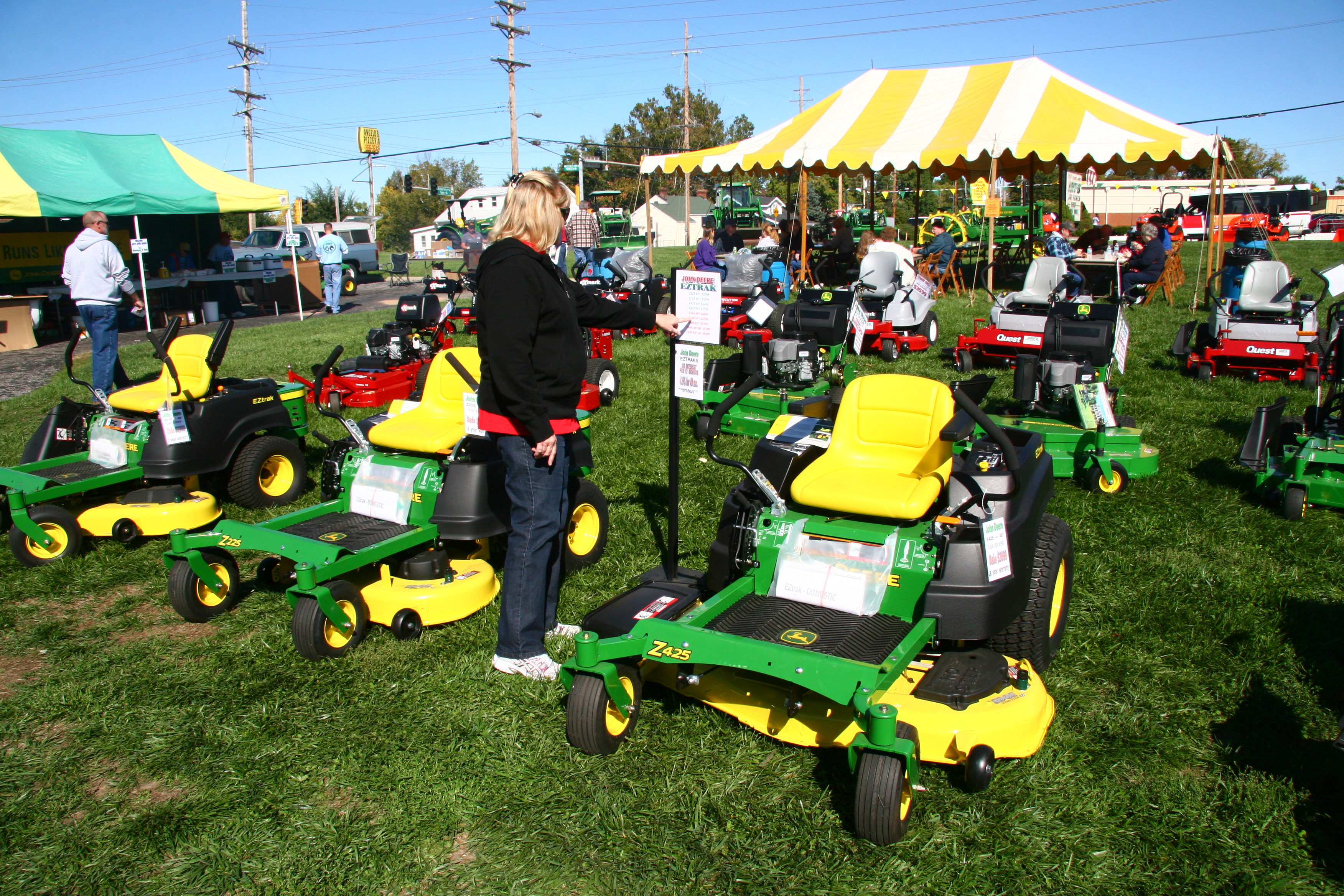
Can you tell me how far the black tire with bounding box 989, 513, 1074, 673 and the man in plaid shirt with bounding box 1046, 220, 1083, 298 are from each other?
639cm

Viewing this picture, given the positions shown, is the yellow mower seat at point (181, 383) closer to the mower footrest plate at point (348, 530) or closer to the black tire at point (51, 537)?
the black tire at point (51, 537)

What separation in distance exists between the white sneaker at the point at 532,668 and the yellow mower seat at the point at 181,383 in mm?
3466

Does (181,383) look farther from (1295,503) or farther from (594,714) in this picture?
(1295,503)

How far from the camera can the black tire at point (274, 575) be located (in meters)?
4.98

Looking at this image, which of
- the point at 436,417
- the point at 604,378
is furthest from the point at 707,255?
the point at 436,417

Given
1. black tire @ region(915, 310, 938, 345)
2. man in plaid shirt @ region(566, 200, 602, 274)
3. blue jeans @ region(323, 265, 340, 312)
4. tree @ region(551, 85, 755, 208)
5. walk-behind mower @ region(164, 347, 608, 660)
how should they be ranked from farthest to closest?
tree @ region(551, 85, 755, 208) < blue jeans @ region(323, 265, 340, 312) < man in plaid shirt @ region(566, 200, 602, 274) < black tire @ region(915, 310, 938, 345) < walk-behind mower @ region(164, 347, 608, 660)

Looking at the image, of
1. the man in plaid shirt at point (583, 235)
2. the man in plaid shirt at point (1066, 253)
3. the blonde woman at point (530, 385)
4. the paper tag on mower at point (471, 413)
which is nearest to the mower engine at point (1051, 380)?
the man in plaid shirt at point (1066, 253)

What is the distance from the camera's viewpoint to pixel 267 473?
6.61m

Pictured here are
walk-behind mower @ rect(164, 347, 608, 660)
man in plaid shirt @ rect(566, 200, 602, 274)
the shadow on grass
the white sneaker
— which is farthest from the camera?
man in plaid shirt @ rect(566, 200, 602, 274)

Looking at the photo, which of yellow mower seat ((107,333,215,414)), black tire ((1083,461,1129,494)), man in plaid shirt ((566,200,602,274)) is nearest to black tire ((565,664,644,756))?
yellow mower seat ((107,333,215,414))

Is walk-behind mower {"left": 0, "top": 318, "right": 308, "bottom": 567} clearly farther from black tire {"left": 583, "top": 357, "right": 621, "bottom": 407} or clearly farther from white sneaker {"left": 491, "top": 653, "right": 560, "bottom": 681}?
black tire {"left": 583, "top": 357, "right": 621, "bottom": 407}

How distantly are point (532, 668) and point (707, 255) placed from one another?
1109 cm

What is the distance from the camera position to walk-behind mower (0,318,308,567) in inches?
219

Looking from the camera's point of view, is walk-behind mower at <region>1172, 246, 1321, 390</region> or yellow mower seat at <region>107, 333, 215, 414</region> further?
walk-behind mower at <region>1172, 246, 1321, 390</region>
